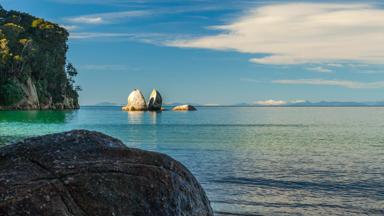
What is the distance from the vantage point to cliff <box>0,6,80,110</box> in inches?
4087

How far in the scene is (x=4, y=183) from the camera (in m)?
5.17

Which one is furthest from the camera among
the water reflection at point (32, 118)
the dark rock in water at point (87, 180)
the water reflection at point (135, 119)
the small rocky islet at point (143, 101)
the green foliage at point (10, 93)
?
the small rocky islet at point (143, 101)

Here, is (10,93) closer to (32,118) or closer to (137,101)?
(32,118)

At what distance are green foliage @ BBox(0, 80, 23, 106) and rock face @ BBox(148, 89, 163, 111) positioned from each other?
42534mm

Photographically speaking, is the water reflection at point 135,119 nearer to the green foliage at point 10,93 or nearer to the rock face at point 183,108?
the green foliage at point 10,93

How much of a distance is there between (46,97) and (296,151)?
103 m

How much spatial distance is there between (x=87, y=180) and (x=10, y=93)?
105782mm

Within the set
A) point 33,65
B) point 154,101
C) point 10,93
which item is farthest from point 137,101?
point 10,93

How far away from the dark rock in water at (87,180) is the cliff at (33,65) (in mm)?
101272

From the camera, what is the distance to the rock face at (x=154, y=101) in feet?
458

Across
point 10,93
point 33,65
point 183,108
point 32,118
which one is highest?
point 33,65

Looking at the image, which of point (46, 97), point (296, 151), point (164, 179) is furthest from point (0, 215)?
point (46, 97)

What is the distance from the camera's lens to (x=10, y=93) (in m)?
104

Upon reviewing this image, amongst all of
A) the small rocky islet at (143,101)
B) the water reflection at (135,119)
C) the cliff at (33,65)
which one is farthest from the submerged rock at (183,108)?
the water reflection at (135,119)
